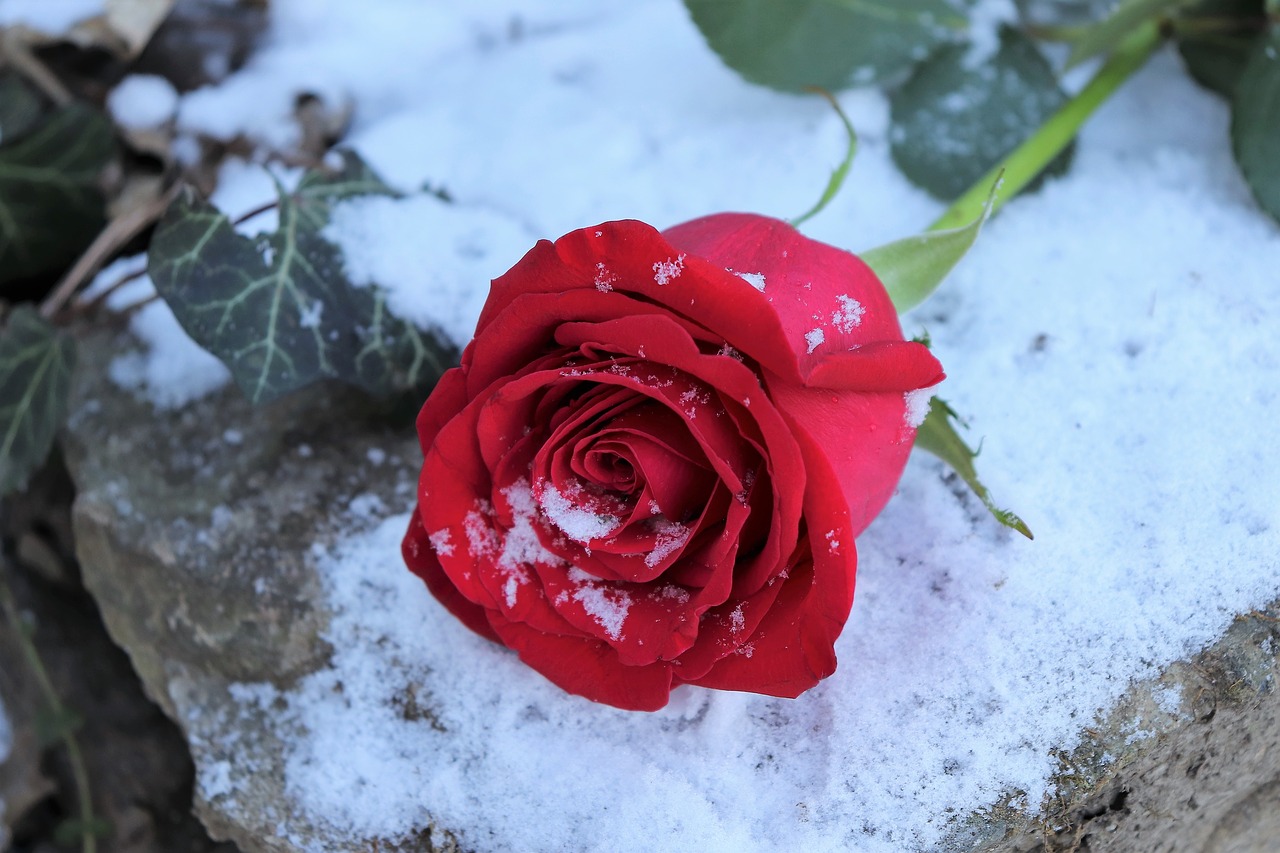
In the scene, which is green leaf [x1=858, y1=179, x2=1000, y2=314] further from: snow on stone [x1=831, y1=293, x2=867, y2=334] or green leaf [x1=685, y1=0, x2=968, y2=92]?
green leaf [x1=685, y1=0, x2=968, y2=92]

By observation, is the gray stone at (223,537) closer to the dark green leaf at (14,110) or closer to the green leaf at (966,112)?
the dark green leaf at (14,110)

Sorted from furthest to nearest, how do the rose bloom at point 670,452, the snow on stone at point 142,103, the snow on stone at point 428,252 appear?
the snow on stone at point 142,103 < the snow on stone at point 428,252 < the rose bloom at point 670,452

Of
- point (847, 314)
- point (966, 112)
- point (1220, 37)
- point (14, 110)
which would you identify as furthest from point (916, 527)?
point (14, 110)

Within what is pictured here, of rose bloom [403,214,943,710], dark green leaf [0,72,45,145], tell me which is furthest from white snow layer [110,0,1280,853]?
dark green leaf [0,72,45,145]

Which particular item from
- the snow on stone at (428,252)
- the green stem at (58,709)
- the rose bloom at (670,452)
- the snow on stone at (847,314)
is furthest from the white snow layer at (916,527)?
the green stem at (58,709)

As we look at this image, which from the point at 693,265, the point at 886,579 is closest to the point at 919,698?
the point at 886,579
